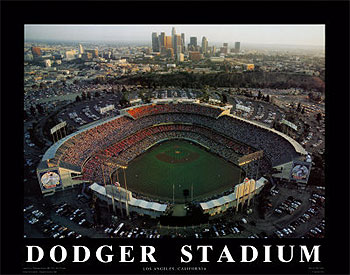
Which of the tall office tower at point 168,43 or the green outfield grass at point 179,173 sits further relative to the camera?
the tall office tower at point 168,43

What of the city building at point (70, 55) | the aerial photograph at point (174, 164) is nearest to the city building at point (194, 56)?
the aerial photograph at point (174, 164)

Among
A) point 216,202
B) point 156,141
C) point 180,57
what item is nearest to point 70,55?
point 180,57

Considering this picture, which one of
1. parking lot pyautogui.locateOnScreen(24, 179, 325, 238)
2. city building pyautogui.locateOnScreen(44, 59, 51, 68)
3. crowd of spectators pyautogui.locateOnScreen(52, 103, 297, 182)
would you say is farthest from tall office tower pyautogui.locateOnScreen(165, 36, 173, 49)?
parking lot pyautogui.locateOnScreen(24, 179, 325, 238)

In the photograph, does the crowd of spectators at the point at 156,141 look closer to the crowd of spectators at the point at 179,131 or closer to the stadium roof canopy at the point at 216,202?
the crowd of spectators at the point at 179,131

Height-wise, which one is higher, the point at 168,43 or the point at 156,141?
the point at 168,43

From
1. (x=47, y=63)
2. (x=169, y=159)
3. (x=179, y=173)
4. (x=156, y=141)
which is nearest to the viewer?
(x=179, y=173)

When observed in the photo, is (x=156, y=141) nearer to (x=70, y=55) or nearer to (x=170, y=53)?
(x=170, y=53)

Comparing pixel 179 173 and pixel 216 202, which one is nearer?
pixel 216 202
